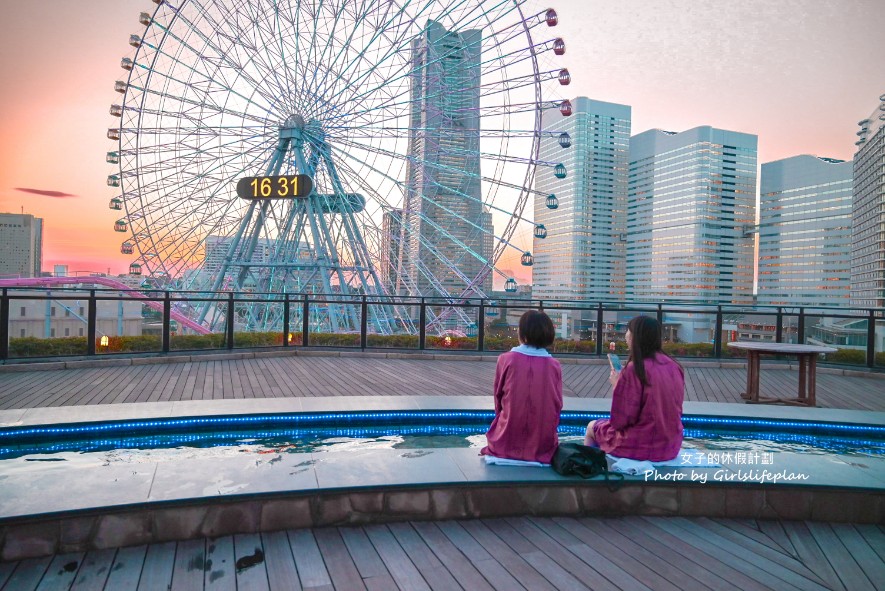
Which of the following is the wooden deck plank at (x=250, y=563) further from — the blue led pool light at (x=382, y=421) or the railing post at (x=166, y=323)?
the railing post at (x=166, y=323)

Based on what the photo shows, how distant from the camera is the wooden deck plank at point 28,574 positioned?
2376 mm

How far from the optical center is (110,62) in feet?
68.6

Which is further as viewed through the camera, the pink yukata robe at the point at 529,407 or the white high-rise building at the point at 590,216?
the white high-rise building at the point at 590,216

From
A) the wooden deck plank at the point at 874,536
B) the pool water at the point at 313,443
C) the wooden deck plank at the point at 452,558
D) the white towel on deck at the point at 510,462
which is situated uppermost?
the white towel on deck at the point at 510,462

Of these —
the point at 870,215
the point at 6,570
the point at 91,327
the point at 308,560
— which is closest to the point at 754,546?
the point at 308,560

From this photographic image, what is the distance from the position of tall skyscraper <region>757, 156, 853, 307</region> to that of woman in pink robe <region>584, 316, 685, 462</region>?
109 m

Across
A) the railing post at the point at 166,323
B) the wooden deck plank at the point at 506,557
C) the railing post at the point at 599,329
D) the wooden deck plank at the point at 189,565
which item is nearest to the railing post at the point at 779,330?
the railing post at the point at 599,329

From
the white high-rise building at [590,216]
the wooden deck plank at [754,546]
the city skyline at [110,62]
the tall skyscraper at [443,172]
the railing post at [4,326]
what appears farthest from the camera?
the white high-rise building at [590,216]

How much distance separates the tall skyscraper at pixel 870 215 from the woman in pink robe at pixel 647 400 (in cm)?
6207

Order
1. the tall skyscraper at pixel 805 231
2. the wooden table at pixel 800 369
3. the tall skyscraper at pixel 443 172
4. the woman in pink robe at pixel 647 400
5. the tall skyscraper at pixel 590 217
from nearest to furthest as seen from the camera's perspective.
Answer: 1. the woman in pink robe at pixel 647 400
2. the wooden table at pixel 800 369
3. the tall skyscraper at pixel 443 172
4. the tall skyscraper at pixel 590 217
5. the tall skyscraper at pixel 805 231

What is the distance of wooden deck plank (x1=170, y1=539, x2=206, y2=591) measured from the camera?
244 centimetres

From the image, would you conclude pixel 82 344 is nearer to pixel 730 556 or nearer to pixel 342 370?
pixel 342 370

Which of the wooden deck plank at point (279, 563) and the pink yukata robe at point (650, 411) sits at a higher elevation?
the pink yukata robe at point (650, 411)

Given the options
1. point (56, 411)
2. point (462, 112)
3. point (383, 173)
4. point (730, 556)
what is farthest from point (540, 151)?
point (730, 556)
